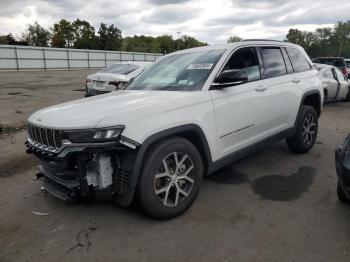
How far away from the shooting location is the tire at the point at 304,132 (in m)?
5.42

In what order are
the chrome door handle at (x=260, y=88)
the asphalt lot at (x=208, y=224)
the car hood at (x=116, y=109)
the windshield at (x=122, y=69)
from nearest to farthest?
the asphalt lot at (x=208, y=224) → the car hood at (x=116, y=109) → the chrome door handle at (x=260, y=88) → the windshield at (x=122, y=69)

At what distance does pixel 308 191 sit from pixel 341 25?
375 ft

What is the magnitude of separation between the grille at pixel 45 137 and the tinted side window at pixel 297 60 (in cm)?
394

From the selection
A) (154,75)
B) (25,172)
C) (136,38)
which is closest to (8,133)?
(25,172)

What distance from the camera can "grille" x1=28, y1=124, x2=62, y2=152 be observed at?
3.16m

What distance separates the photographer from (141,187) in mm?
3152

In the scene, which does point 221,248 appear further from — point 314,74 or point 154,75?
point 314,74

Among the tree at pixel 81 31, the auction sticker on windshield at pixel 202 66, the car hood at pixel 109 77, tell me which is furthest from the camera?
Result: the tree at pixel 81 31

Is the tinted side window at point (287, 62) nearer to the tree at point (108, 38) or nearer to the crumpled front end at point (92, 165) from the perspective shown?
the crumpled front end at point (92, 165)

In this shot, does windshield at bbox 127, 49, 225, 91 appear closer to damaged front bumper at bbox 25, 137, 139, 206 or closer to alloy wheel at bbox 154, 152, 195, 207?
alloy wheel at bbox 154, 152, 195, 207

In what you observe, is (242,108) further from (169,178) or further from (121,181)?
(121,181)

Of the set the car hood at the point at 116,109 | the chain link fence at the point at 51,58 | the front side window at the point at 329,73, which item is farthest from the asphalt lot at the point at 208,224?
the chain link fence at the point at 51,58

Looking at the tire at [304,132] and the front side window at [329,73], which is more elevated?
the front side window at [329,73]

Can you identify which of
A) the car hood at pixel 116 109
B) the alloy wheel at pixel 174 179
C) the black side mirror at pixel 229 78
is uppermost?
the black side mirror at pixel 229 78
